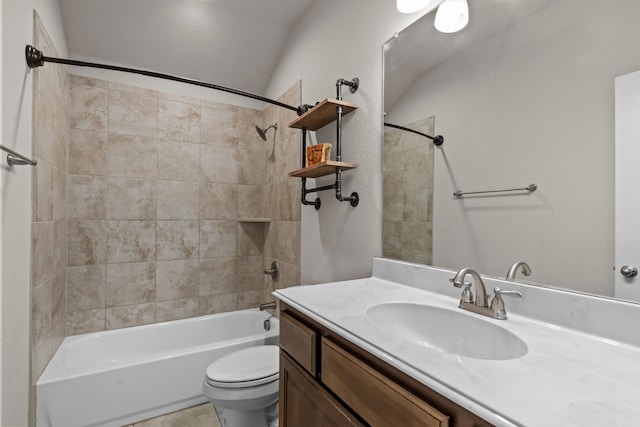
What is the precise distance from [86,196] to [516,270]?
8.48ft

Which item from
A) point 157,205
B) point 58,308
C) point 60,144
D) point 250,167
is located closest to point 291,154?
point 250,167

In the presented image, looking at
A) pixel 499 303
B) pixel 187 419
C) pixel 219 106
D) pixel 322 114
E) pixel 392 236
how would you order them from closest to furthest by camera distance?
pixel 499 303, pixel 392 236, pixel 322 114, pixel 187 419, pixel 219 106

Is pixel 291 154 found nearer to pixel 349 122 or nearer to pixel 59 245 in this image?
pixel 349 122

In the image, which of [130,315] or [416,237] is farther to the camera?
[130,315]

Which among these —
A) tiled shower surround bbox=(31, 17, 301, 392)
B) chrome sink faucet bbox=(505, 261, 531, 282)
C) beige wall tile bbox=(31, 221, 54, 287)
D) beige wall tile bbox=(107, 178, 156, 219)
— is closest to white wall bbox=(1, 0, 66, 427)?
beige wall tile bbox=(31, 221, 54, 287)

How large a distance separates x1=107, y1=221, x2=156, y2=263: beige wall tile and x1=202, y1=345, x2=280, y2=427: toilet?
1174mm

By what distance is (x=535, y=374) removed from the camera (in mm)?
562

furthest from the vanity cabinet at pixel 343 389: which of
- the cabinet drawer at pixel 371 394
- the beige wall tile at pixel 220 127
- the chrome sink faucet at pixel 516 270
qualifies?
the beige wall tile at pixel 220 127

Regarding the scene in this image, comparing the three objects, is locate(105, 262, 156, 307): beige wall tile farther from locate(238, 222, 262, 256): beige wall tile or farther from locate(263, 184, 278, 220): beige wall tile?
locate(263, 184, 278, 220): beige wall tile

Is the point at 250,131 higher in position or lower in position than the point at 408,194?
higher

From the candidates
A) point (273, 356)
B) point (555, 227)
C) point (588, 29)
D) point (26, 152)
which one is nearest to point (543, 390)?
point (555, 227)

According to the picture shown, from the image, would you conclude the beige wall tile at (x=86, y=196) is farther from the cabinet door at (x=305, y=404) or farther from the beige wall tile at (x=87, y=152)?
the cabinet door at (x=305, y=404)

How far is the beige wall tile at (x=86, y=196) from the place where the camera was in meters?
2.13

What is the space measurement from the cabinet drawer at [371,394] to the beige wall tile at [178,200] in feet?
6.49
